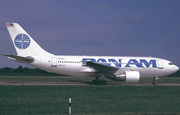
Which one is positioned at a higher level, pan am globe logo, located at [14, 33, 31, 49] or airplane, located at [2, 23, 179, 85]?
pan am globe logo, located at [14, 33, 31, 49]

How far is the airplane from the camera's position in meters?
20.9

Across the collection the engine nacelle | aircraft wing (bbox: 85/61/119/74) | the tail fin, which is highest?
the tail fin

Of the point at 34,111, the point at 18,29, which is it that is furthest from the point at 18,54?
the point at 34,111

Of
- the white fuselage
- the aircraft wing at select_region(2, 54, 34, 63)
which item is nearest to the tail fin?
the aircraft wing at select_region(2, 54, 34, 63)

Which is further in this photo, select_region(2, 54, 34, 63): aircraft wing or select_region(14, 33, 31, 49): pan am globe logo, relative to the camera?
select_region(14, 33, 31, 49): pan am globe logo

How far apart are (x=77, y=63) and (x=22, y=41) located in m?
6.69

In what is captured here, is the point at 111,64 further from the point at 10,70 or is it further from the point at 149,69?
the point at 10,70

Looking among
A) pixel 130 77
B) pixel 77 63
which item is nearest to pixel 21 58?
pixel 77 63

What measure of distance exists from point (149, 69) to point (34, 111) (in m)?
17.7

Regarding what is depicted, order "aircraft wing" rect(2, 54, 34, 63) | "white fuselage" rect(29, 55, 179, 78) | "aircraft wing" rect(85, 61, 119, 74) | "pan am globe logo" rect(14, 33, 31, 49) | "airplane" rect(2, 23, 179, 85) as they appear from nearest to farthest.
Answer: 1. "aircraft wing" rect(2, 54, 34, 63)
2. "aircraft wing" rect(85, 61, 119, 74)
3. "airplane" rect(2, 23, 179, 85)
4. "white fuselage" rect(29, 55, 179, 78)
5. "pan am globe logo" rect(14, 33, 31, 49)

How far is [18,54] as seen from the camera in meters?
21.9

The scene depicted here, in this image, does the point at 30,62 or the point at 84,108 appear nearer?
the point at 84,108

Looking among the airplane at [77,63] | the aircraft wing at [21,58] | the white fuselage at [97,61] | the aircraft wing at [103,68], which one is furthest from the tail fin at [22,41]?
the aircraft wing at [103,68]

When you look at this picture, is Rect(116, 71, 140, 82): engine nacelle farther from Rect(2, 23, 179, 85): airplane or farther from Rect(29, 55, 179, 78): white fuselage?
Rect(29, 55, 179, 78): white fuselage
